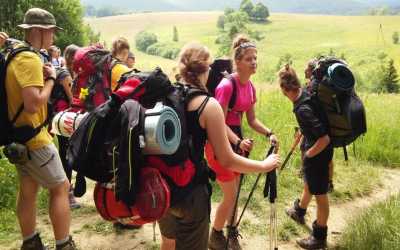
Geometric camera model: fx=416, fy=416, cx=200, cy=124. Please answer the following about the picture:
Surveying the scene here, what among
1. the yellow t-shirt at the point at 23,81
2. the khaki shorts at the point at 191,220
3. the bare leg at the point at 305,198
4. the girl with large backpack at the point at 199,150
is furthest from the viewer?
the bare leg at the point at 305,198

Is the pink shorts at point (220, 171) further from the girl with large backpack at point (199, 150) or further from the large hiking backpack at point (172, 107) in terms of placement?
the large hiking backpack at point (172, 107)

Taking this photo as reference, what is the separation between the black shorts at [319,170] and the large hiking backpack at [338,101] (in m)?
0.18

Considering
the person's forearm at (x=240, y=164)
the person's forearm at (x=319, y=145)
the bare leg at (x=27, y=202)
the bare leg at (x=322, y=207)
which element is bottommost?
the bare leg at (x=322, y=207)

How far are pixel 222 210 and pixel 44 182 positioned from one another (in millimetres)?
1602

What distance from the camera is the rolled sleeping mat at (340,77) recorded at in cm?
367

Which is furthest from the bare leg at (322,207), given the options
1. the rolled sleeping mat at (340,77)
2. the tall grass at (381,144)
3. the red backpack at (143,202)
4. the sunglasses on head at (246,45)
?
the tall grass at (381,144)

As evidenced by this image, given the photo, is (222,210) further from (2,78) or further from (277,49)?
(277,49)

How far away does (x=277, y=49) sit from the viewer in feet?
226

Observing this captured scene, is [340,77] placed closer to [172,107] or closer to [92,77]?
[172,107]

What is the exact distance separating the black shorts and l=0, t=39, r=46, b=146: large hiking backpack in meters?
2.49

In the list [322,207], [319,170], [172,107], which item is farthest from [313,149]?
[172,107]

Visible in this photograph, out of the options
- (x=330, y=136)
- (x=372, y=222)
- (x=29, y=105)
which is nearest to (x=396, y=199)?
(x=372, y=222)

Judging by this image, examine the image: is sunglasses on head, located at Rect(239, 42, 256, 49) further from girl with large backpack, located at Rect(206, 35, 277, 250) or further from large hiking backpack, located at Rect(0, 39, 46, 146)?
large hiking backpack, located at Rect(0, 39, 46, 146)

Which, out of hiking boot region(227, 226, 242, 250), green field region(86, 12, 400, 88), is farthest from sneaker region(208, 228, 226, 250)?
green field region(86, 12, 400, 88)
